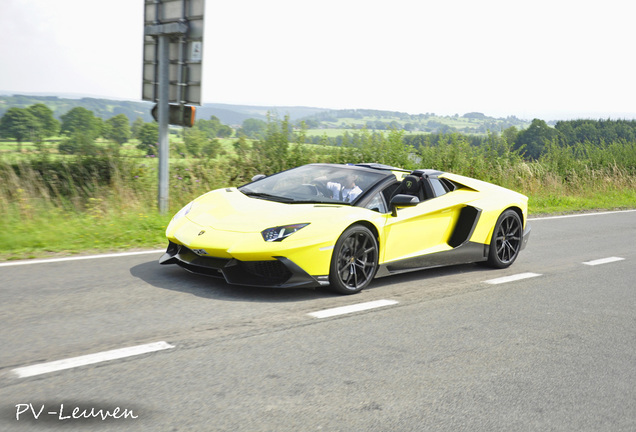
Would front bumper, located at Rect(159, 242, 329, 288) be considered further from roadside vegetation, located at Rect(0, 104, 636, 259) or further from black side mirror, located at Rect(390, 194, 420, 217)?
roadside vegetation, located at Rect(0, 104, 636, 259)

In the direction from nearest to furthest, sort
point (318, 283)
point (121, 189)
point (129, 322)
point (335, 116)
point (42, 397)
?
point (42, 397) < point (129, 322) < point (318, 283) < point (121, 189) < point (335, 116)

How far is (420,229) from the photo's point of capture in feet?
22.9

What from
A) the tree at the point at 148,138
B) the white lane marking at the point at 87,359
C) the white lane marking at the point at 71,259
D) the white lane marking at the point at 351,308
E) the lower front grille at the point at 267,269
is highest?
the tree at the point at 148,138

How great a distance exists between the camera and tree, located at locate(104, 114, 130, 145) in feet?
41.2

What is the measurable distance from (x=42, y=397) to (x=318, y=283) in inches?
116

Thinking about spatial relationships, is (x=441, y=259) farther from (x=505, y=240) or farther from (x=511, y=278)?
(x=505, y=240)

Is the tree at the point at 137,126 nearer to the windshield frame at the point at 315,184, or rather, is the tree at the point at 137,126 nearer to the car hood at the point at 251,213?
the windshield frame at the point at 315,184

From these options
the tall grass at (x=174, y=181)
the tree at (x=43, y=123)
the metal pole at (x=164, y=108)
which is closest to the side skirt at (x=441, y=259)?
the tall grass at (x=174, y=181)

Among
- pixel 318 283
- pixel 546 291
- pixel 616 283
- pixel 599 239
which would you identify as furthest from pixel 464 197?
pixel 599 239

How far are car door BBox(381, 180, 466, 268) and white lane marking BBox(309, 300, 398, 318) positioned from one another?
65cm

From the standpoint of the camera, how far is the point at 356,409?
352cm

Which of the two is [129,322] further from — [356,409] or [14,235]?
[14,235]

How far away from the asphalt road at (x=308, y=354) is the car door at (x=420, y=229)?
0.35 m

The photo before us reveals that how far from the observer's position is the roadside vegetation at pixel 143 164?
359 inches
